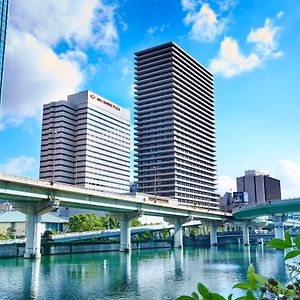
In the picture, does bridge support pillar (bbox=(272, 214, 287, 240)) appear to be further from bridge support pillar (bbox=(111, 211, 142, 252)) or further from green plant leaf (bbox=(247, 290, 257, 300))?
green plant leaf (bbox=(247, 290, 257, 300))

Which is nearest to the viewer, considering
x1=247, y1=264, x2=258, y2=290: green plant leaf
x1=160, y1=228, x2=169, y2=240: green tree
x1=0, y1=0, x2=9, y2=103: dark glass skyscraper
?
x1=247, y1=264, x2=258, y2=290: green plant leaf

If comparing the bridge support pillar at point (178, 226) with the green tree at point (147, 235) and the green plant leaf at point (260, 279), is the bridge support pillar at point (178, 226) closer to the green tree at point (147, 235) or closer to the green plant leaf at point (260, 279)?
the green tree at point (147, 235)

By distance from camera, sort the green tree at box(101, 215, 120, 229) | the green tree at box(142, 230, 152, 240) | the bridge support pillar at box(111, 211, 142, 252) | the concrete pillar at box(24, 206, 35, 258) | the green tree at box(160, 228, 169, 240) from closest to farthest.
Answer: the concrete pillar at box(24, 206, 35, 258) → the bridge support pillar at box(111, 211, 142, 252) → the green tree at box(101, 215, 120, 229) → the green tree at box(142, 230, 152, 240) → the green tree at box(160, 228, 169, 240)

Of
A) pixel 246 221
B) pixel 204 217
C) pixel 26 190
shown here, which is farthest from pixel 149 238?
pixel 26 190

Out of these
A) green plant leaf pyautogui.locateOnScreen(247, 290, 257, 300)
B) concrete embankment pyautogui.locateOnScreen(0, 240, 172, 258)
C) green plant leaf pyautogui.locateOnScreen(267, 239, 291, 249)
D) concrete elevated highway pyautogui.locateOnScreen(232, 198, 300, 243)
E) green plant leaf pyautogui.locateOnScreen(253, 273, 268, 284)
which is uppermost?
concrete elevated highway pyautogui.locateOnScreen(232, 198, 300, 243)

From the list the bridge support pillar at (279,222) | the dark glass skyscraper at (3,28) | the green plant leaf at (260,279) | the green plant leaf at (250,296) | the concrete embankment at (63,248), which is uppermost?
the dark glass skyscraper at (3,28)

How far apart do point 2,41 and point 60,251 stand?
364ft

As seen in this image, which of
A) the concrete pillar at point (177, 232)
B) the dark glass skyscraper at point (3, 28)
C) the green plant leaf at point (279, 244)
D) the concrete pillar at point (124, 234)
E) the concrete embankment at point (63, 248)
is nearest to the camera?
the green plant leaf at point (279, 244)

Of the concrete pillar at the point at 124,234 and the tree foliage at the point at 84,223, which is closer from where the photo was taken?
the concrete pillar at the point at 124,234

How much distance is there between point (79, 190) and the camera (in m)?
85.8

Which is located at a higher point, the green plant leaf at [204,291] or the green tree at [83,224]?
the green tree at [83,224]

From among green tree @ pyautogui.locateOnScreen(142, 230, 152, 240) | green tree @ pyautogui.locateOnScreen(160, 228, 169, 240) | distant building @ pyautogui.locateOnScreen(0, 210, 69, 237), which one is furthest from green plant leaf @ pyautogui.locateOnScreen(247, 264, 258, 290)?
green tree @ pyautogui.locateOnScreen(160, 228, 169, 240)

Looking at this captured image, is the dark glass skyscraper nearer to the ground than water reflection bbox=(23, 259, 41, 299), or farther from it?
farther from it

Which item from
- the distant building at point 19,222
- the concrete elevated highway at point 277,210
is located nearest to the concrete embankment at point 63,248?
the distant building at point 19,222
